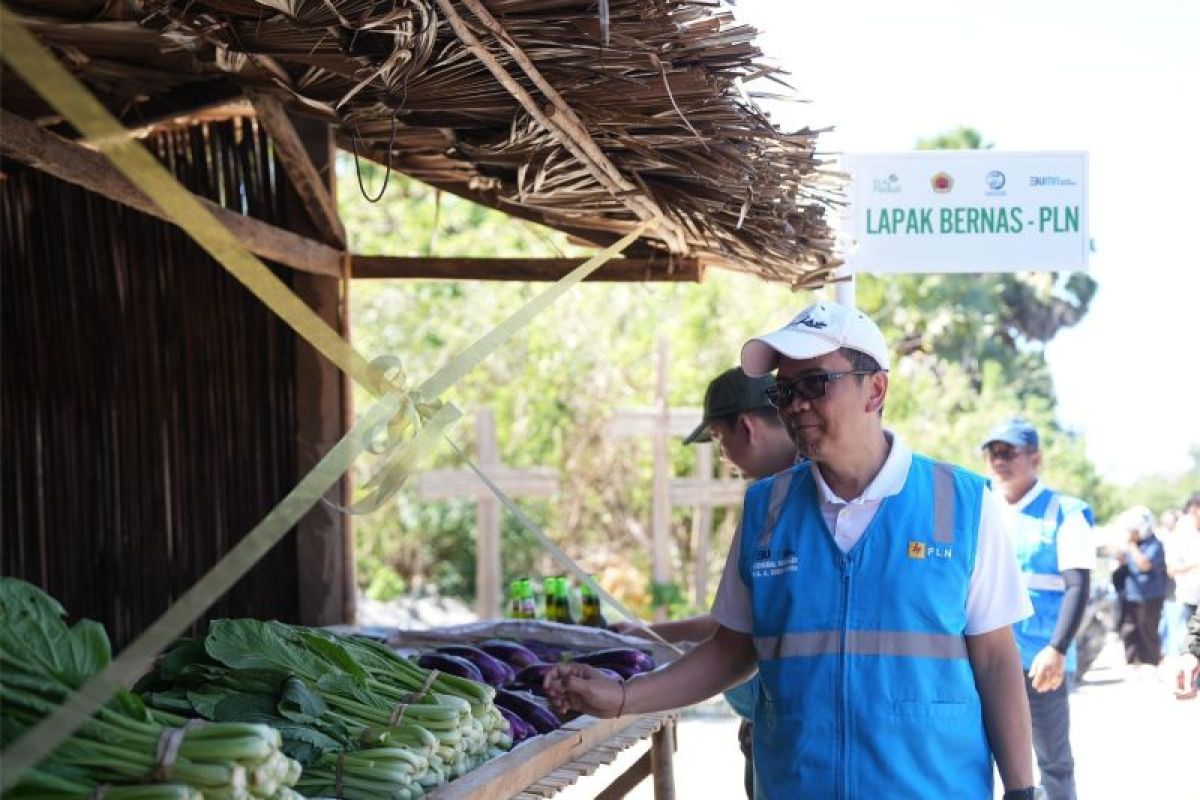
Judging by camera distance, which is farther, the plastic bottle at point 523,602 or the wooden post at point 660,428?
the wooden post at point 660,428

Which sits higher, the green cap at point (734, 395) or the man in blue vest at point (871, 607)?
the green cap at point (734, 395)

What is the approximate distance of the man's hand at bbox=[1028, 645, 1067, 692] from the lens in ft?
20.9

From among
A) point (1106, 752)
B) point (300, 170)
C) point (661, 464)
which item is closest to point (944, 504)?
point (300, 170)

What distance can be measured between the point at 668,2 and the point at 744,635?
4.38 ft

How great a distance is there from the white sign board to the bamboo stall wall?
2.32 metres

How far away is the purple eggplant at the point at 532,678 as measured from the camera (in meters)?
4.61

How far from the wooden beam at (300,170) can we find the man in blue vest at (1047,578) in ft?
9.64

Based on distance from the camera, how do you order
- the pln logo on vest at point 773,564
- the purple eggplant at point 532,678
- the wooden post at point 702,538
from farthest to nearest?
1. the wooden post at point 702,538
2. the purple eggplant at point 532,678
3. the pln logo on vest at point 773,564

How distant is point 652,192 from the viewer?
4.62 metres

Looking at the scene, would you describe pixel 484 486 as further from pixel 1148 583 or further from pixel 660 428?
pixel 1148 583

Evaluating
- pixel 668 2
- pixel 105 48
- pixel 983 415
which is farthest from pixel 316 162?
pixel 983 415

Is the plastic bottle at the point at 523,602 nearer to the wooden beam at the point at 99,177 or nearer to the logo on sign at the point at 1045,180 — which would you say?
the wooden beam at the point at 99,177

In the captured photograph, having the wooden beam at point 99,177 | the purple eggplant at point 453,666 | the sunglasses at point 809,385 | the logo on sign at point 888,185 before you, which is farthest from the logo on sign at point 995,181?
the sunglasses at point 809,385

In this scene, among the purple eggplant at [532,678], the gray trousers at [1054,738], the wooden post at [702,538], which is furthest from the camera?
the wooden post at [702,538]
